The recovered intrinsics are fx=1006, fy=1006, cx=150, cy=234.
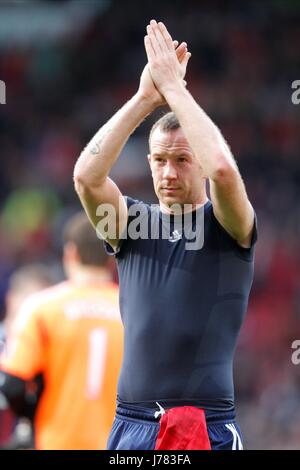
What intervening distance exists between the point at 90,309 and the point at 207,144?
1.87m

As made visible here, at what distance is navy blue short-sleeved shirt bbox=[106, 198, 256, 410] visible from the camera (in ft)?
12.0

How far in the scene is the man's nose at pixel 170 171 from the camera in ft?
12.5

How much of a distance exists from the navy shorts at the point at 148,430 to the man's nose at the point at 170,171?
87 centimetres

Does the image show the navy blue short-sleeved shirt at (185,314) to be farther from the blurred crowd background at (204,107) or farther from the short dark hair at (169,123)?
the blurred crowd background at (204,107)

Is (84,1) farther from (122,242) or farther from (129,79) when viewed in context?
(122,242)

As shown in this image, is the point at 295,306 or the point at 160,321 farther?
the point at 295,306

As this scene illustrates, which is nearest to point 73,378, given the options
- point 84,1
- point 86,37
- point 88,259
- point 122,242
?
point 88,259

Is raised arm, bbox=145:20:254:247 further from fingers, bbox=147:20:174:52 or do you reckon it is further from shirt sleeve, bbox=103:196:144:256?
shirt sleeve, bbox=103:196:144:256

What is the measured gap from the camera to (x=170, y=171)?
12.5ft

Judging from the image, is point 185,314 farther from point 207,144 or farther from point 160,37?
point 160,37

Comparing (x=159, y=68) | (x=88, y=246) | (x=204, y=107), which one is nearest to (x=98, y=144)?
(x=159, y=68)

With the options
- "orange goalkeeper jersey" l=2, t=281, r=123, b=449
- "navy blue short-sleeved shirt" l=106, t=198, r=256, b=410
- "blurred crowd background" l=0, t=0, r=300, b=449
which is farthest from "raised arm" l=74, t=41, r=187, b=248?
"blurred crowd background" l=0, t=0, r=300, b=449

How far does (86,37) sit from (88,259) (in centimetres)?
1483

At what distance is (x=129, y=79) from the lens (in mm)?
17938
